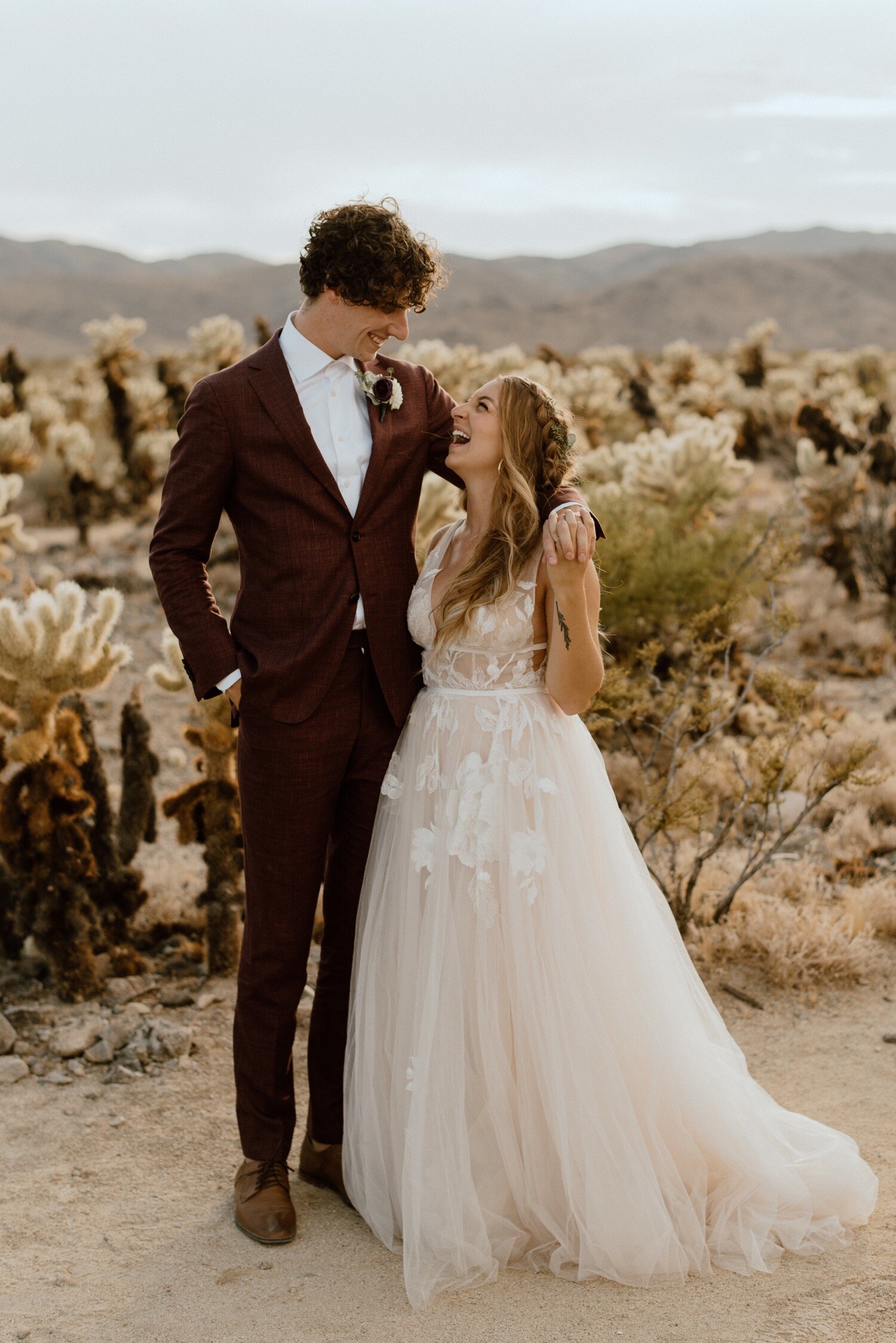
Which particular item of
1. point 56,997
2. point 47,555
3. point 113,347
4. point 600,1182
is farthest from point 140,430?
point 600,1182

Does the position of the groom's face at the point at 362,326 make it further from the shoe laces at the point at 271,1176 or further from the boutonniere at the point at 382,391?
the shoe laces at the point at 271,1176

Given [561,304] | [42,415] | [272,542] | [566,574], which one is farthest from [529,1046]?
[561,304]

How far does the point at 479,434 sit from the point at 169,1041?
2.51 m

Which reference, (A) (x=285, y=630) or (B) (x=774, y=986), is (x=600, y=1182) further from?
(B) (x=774, y=986)

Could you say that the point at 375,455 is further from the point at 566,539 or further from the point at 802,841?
the point at 802,841

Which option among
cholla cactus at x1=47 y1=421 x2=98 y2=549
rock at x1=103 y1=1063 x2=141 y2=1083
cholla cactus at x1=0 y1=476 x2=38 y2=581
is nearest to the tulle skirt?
rock at x1=103 y1=1063 x2=141 y2=1083

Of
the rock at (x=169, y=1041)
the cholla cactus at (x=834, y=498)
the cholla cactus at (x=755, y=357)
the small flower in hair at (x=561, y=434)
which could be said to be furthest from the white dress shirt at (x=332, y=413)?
the cholla cactus at (x=755, y=357)

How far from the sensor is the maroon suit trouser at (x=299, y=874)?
308 cm

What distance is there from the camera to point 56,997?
4621mm

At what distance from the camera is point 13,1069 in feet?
13.5

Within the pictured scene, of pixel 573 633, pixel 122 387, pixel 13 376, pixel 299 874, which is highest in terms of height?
pixel 13 376

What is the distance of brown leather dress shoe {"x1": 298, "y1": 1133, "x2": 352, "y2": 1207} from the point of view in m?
3.40

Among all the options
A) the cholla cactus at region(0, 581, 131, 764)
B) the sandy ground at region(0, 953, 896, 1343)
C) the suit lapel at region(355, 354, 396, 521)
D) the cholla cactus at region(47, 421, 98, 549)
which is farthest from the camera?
the cholla cactus at region(47, 421, 98, 549)

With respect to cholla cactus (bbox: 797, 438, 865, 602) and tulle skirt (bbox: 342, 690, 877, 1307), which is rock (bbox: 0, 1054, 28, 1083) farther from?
cholla cactus (bbox: 797, 438, 865, 602)
